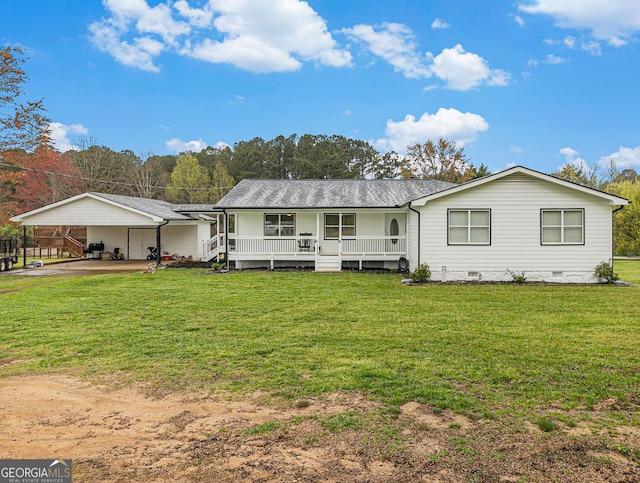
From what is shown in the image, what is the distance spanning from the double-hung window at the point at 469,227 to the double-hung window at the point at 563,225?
1.84 metres

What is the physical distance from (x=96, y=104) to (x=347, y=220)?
30559mm

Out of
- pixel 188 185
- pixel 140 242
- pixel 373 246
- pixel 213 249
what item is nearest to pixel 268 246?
pixel 373 246

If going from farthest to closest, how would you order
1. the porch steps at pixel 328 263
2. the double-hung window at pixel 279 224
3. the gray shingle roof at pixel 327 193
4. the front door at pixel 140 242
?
the front door at pixel 140 242 → the double-hung window at pixel 279 224 → the gray shingle roof at pixel 327 193 → the porch steps at pixel 328 263

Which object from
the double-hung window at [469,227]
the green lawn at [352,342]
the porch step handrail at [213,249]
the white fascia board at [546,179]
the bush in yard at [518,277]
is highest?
the white fascia board at [546,179]

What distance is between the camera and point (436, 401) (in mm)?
4219

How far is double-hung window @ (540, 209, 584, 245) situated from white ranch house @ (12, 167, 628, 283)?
0.03 m

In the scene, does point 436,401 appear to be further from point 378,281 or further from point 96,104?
point 96,104

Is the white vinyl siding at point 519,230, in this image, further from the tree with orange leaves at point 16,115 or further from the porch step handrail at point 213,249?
the tree with orange leaves at point 16,115

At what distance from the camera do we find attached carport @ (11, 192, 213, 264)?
64.4 ft

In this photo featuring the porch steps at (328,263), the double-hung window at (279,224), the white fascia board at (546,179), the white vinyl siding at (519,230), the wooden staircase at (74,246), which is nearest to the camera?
the white fascia board at (546,179)

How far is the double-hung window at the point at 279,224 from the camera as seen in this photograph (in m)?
19.2

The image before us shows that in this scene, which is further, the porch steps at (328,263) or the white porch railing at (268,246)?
the white porch railing at (268,246)

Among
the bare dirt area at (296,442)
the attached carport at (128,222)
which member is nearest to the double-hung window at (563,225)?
the bare dirt area at (296,442)

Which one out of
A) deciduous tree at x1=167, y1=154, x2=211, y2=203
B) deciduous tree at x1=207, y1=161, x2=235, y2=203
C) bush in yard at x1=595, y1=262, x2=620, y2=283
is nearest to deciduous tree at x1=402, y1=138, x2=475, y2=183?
deciduous tree at x1=207, y1=161, x2=235, y2=203
